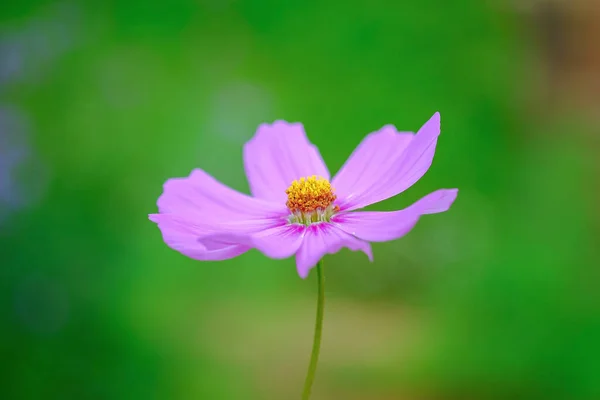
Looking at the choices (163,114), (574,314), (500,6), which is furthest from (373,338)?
(500,6)

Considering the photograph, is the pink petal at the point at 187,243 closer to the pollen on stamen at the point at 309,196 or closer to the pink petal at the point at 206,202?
the pink petal at the point at 206,202

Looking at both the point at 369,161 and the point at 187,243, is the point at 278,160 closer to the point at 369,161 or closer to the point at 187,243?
the point at 369,161

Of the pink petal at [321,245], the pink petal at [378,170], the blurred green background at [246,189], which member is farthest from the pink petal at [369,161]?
the blurred green background at [246,189]

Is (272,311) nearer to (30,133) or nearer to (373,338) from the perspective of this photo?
(373,338)

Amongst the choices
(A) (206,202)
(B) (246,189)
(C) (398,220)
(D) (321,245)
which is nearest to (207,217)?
(A) (206,202)

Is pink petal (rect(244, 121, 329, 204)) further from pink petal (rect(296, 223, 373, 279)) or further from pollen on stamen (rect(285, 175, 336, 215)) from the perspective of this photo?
pink petal (rect(296, 223, 373, 279))

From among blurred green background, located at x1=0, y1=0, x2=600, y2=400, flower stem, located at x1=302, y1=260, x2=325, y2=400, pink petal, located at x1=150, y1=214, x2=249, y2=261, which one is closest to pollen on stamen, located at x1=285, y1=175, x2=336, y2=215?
pink petal, located at x1=150, y1=214, x2=249, y2=261
